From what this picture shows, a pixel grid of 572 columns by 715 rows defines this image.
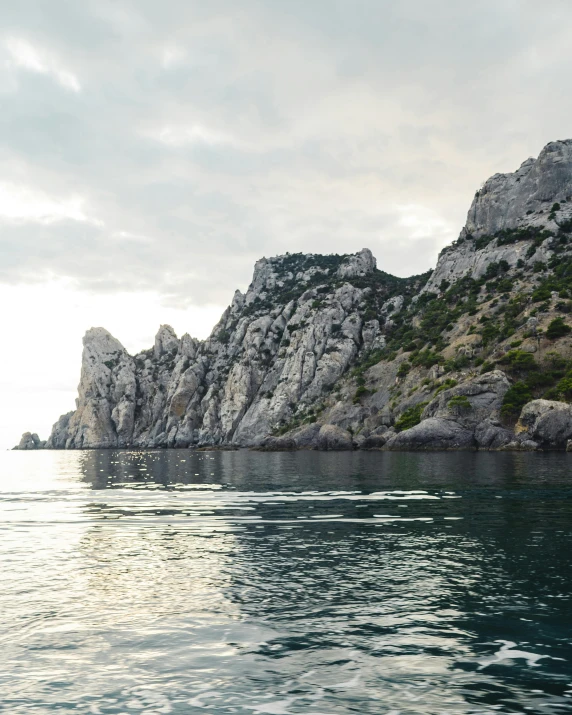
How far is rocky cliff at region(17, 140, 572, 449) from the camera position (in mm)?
97375

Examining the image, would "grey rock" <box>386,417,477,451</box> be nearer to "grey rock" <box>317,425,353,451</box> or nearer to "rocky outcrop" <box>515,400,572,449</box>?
"rocky outcrop" <box>515,400,572,449</box>

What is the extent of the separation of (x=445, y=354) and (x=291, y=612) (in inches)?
4651

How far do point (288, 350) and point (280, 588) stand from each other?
16655 centimetres

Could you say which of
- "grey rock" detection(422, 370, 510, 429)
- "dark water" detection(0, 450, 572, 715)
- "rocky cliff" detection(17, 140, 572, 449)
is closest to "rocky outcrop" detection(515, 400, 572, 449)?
"rocky cliff" detection(17, 140, 572, 449)

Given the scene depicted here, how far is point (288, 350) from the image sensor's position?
18250cm

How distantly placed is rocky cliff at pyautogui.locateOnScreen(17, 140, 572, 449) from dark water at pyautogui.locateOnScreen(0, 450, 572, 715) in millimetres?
68148

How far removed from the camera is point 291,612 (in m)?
14.1

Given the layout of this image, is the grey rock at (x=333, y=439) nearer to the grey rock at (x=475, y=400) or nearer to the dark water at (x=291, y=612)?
the grey rock at (x=475, y=400)

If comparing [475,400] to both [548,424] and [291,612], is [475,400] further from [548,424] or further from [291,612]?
[291,612]

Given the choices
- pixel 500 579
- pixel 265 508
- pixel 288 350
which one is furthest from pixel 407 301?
pixel 500 579

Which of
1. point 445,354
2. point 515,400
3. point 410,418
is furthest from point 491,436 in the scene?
Answer: point 445,354

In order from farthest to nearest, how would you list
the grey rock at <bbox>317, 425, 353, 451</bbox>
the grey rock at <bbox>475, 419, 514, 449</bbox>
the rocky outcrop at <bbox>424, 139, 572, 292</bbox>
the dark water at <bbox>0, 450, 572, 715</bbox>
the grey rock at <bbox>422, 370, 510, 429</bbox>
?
the rocky outcrop at <bbox>424, 139, 572, 292</bbox>
the grey rock at <bbox>317, 425, 353, 451</bbox>
the grey rock at <bbox>422, 370, 510, 429</bbox>
the grey rock at <bbox>475, 419, 514, 449</bbox>
the dark water at <bbox>0, 450, 572, 715</bbox>

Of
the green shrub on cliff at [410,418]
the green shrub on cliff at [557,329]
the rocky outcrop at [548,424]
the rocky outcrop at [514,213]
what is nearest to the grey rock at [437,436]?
the rocky outcrop at [548,424]

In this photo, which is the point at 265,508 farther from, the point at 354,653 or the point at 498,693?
the point at 498,693
